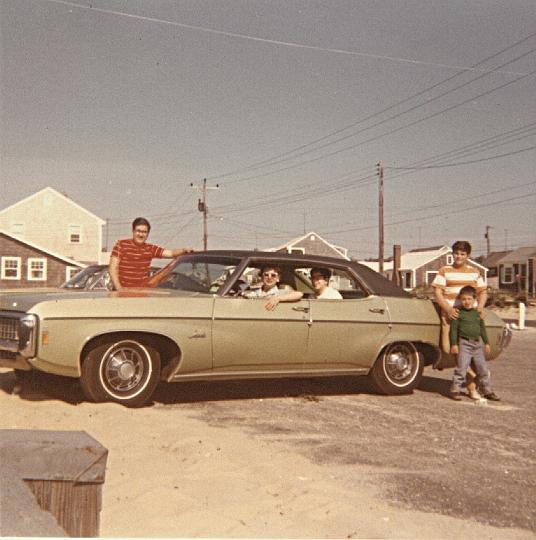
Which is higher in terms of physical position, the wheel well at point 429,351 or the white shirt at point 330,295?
the white shirt at point 330,295

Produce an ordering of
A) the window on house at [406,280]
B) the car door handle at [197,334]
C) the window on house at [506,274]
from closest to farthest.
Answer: the car door handle at [197,334], the window on house at [506,274], the window on house at [406,280]

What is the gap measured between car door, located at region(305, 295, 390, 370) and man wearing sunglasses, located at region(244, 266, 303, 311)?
291mm

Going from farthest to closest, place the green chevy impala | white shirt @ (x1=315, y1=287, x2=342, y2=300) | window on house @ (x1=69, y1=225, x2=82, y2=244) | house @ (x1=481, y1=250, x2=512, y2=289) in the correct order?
house @ (x1=481, y1=250, x2=512, y2=289)
window on house @ (x1=69, y1=225, x2=82, y2=244)
white shirt @ (x1=315, y1=287, x2=342, y2=300)
the green chevy impala

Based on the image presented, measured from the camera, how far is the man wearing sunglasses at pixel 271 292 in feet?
23.7

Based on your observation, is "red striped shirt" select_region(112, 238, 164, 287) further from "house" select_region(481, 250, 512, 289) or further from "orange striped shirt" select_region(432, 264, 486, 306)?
"house" select_region(481, 250, 512, 289)

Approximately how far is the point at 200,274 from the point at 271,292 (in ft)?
2.41

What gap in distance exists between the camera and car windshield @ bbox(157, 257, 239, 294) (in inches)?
286

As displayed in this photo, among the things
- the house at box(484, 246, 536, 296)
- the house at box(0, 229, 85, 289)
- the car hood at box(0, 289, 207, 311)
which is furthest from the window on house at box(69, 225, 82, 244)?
the car hood at box(0, 289, 207, 311)

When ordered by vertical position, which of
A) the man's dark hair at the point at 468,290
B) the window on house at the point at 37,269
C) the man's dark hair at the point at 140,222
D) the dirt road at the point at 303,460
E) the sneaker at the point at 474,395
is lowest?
the dirt road at the point at 303,460

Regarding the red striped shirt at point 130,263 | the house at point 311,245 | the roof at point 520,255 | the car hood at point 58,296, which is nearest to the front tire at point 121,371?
the car hood at point 58,296

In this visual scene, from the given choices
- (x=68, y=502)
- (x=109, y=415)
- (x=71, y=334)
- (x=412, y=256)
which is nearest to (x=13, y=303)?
(x=71, y=334)

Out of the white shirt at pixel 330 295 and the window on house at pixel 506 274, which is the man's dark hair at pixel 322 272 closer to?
the white shirt at pixel 330 295

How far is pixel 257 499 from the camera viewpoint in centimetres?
411

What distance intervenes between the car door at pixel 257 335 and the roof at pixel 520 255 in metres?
63.6
